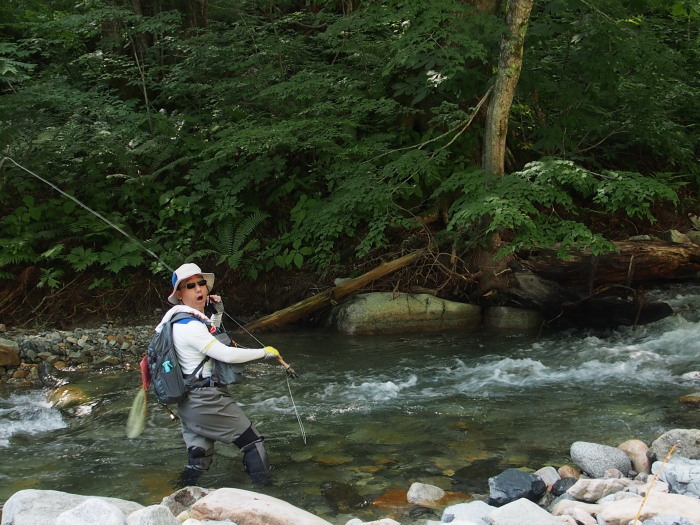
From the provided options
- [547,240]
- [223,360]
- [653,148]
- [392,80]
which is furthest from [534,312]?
[223,360]

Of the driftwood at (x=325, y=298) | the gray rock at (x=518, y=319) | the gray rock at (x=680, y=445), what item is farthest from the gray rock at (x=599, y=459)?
the driftwood at (x=325, y=298)

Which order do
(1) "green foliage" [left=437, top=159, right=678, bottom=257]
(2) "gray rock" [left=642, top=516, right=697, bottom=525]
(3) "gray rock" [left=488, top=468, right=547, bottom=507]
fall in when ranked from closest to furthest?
(2) "gray rock" [left=642, top=516, right=697, bottom=525] → (3) "gray rock" [left=488, top=468, right=547, bottom=507] → (1) "green foliage" [left=437, top=159, right=678, bottom=257]

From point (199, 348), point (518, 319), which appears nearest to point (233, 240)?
point (518, 319)

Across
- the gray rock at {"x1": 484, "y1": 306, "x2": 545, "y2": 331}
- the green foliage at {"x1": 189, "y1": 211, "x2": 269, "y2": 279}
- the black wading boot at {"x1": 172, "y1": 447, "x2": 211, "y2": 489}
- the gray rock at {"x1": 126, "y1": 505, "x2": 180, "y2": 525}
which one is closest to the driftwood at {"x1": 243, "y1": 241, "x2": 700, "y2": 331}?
the gray rock at {"x1": 484, "y1": 306, "x2": 545, "y2": 331}

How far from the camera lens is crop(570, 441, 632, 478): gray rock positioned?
509 cm

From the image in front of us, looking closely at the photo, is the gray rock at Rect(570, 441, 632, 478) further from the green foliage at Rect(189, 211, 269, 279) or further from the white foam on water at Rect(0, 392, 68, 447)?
the green foliage at Rect(189, 211, 269, 279)

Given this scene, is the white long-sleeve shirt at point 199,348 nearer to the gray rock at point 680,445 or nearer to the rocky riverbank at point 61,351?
the gray rock at point 680,445

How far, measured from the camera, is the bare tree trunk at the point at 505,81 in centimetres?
953

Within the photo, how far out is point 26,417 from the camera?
723 cm

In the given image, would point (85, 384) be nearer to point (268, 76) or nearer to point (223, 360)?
point (223, 360)

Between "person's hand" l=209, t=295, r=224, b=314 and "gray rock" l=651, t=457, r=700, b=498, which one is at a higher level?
"person's hand" l=209, t=295, r=224, b=314

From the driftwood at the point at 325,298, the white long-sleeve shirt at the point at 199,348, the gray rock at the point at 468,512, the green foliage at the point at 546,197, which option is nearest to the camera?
the gray rock at the point at 468,512

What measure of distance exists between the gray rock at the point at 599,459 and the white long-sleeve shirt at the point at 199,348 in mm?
2612

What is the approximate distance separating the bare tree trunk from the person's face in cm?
592
